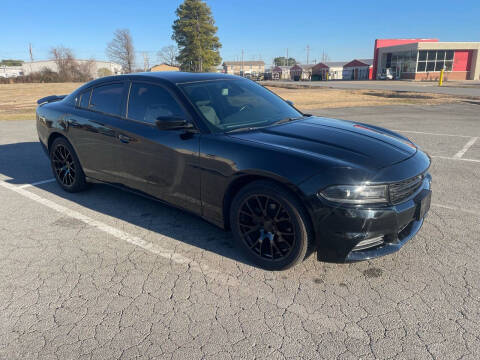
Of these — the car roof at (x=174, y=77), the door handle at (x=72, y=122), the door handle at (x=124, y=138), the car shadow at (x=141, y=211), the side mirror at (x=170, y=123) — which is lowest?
the car shadow at (x=141, y=211)

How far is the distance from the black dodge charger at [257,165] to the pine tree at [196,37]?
62099 mm

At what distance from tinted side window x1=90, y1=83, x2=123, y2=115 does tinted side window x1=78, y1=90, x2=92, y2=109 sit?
97 millimetres

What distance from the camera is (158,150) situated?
356 centimetres

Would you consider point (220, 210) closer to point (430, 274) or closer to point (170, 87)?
point (170, 87)

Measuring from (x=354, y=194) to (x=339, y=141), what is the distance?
66 centimetres

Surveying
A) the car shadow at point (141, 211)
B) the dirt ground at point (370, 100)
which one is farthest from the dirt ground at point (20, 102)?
the dirt ground at point (370, 100)

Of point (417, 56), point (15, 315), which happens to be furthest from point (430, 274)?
point (417, 56)

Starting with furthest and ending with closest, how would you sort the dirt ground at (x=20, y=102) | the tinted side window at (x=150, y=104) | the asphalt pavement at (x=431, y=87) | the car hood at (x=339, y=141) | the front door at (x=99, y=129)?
the asphalt pavement at (x=431, y=87)
the dirt ground at (x=20, y=102)
the front door at (x=99, y=129)
the tinted side window at (x=150, y=104)
the car hood at (x=339, y=141)

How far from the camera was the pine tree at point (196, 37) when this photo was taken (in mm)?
63713

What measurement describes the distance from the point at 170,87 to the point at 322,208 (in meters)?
2.00

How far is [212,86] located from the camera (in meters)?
3.82

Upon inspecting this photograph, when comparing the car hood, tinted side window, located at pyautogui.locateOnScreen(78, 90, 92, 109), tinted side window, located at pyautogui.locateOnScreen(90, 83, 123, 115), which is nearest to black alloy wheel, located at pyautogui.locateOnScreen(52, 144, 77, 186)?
tinted side window, located at pyautogui.locateOnScreen(78, 90, 92, 109)

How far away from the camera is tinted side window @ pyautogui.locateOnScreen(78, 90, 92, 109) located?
4.57 metres

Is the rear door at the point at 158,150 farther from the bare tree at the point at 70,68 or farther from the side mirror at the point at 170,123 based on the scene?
the bare tree at the point at 70,68
